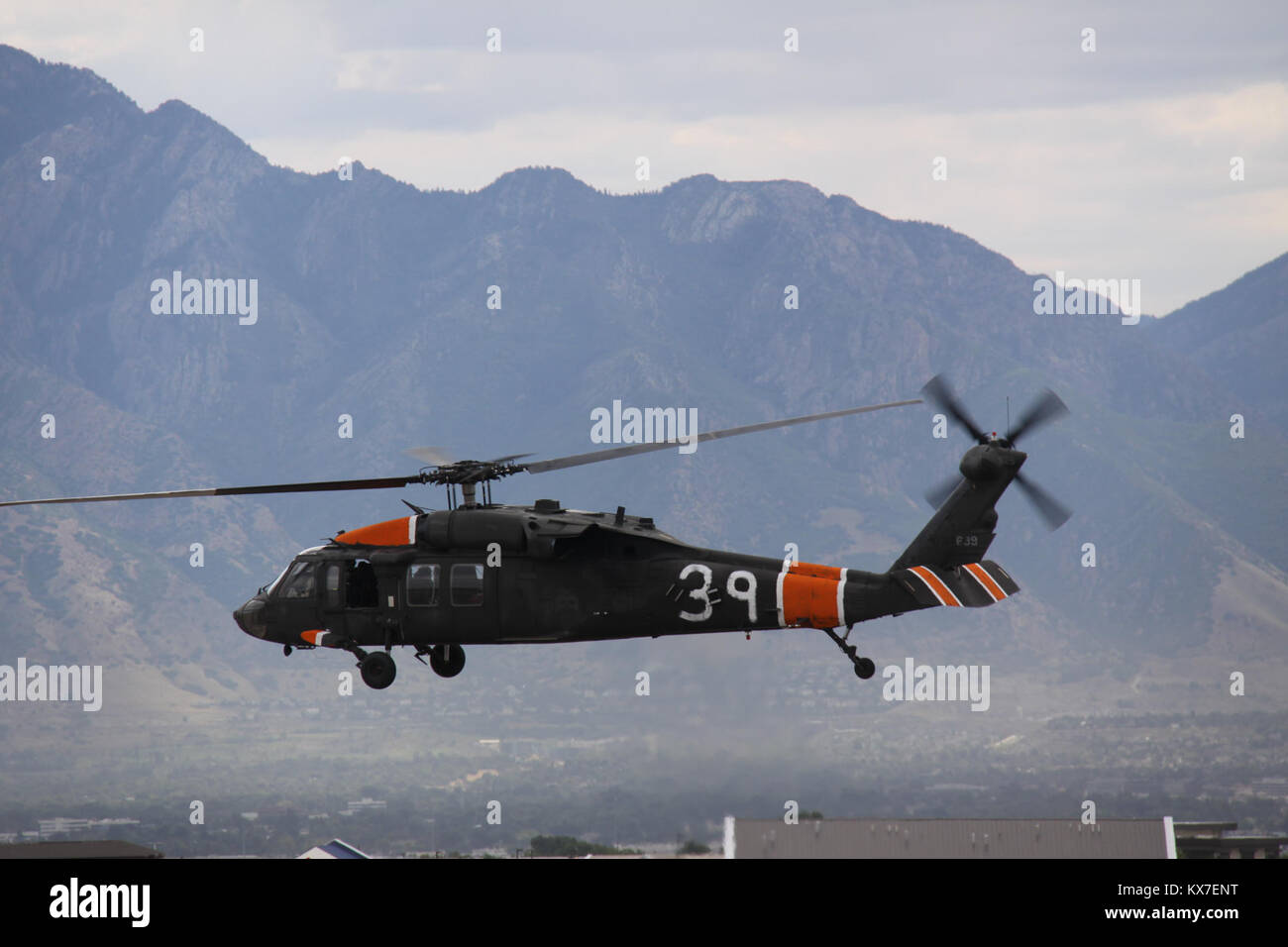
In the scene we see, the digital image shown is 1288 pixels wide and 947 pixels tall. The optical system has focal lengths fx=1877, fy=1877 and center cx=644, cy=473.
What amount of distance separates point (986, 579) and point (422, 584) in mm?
12766

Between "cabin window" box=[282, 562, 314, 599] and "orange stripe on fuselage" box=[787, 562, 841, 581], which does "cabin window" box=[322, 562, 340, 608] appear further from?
"orange stripe on fuselage" box=[787, 562, 841, 581]

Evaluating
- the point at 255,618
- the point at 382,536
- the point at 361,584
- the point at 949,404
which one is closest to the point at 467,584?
the point at 382,536

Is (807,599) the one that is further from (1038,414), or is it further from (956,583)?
(1038,414)

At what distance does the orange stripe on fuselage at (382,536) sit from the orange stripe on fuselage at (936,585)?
38.6 feet

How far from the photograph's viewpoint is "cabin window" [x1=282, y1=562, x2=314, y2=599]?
4391 centimetres

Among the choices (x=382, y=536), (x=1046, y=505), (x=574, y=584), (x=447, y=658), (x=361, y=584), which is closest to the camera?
(x=574, y=584)

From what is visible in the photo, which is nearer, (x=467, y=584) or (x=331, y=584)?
(x=467, y=584)

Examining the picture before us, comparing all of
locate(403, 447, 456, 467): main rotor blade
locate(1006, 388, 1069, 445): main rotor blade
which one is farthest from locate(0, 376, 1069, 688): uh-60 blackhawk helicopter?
locate(403, 447, 456, 467): main rotor blade

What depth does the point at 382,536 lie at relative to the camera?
143ft

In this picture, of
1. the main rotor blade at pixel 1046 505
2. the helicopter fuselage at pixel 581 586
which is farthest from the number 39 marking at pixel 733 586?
the main rotor blade at pixel 1046 505

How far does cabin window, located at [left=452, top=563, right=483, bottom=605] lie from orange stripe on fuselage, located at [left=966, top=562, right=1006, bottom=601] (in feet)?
36.7

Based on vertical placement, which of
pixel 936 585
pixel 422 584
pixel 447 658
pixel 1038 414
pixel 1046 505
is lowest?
pixel 447 658
